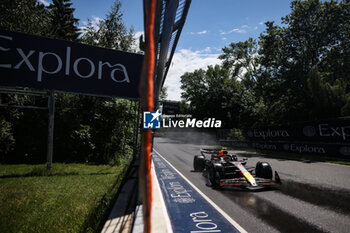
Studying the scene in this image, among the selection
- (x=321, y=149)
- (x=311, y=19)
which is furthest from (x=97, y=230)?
(x=311, y=19)

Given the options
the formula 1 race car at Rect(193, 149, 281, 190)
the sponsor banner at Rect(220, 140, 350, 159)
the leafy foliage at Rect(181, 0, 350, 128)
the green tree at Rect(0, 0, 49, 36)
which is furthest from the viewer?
the leafy foliage at Rect(181, 0, 350, 128)

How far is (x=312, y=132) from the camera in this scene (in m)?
13.4

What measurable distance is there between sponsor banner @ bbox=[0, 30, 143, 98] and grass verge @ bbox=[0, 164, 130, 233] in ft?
9.69

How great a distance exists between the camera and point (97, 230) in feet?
12.3

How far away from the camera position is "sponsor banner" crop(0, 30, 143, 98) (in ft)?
21.9

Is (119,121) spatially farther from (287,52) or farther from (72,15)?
(72,15)

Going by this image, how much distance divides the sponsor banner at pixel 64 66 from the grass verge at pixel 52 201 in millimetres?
2955

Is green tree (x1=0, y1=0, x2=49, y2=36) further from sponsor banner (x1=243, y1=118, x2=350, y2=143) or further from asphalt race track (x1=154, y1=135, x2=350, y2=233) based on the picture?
sponsor banner (x1=243, y1=118, x2=350, y2=143)

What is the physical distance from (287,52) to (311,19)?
386cm

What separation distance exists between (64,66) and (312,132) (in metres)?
14.0

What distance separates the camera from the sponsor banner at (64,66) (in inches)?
263

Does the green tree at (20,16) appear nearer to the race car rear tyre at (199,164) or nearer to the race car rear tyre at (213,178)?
the race car rear tyre at (199,164)

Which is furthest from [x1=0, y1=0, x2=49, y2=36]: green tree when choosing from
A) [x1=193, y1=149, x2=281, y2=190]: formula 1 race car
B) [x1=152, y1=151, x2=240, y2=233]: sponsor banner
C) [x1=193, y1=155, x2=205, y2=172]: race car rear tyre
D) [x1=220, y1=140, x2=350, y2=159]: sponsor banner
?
[x1=220, y1=140, x2=350, y2=159]: sponsor banner

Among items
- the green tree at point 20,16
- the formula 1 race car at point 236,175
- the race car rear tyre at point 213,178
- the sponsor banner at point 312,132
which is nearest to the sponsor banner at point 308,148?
the sponsor banner at point 312,132
